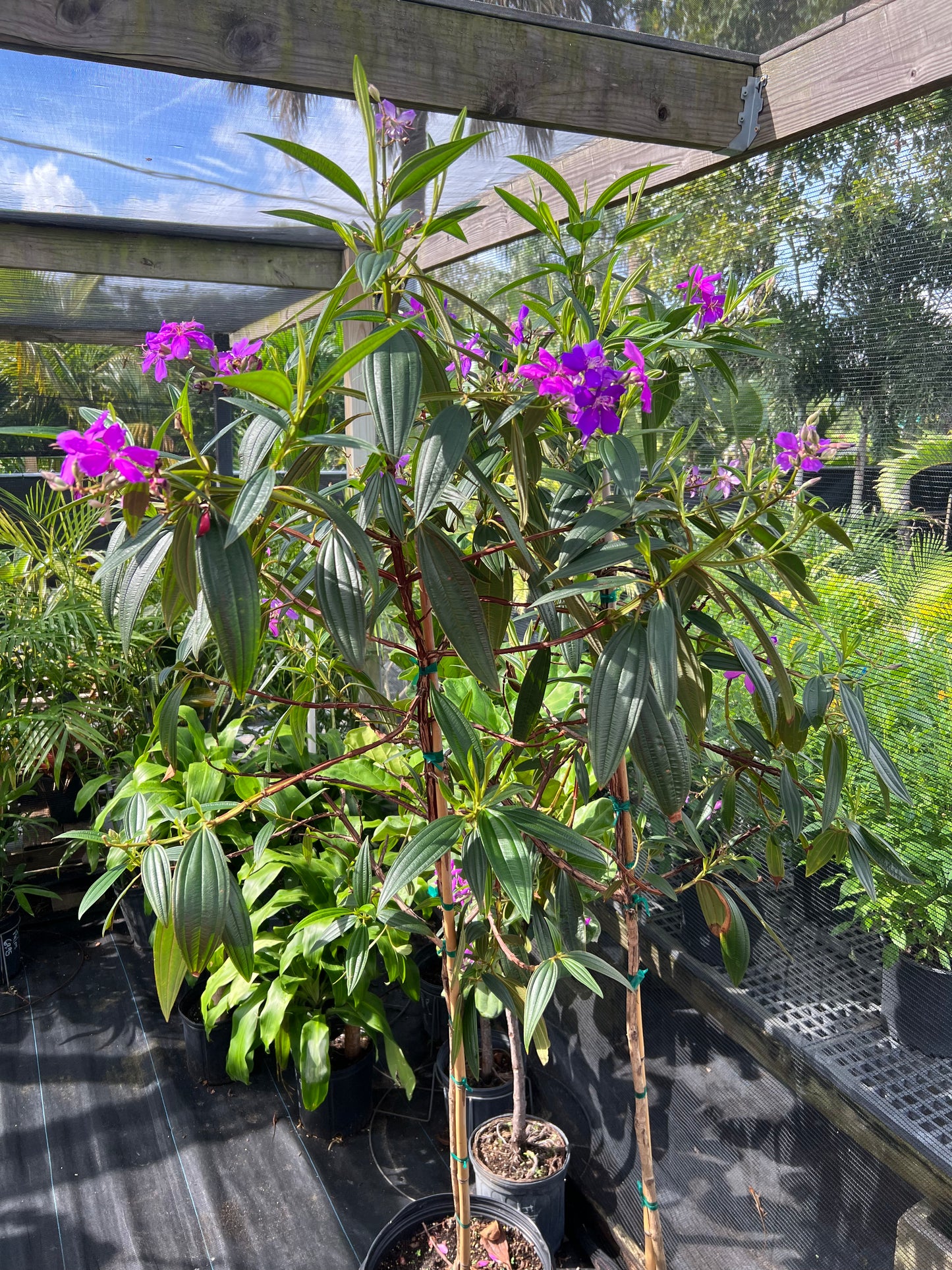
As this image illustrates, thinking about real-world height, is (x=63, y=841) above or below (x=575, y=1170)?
above

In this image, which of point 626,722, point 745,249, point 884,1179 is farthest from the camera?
point 745,249

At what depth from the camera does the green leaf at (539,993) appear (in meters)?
0.85

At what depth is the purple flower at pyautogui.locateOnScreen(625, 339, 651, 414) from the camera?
73cm

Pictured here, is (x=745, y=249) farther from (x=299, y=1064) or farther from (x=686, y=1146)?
(x=299, y=1064)

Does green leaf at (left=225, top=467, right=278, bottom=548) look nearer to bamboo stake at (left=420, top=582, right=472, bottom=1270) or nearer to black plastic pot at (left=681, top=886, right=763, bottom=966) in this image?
bamboo stake at (left=420, top=582, right=472, bottom=1270)

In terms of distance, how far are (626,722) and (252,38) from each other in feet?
3.53

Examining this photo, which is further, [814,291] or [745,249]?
[745,249]

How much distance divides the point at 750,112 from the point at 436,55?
48cm

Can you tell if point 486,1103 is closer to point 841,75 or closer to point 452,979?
point 452,979

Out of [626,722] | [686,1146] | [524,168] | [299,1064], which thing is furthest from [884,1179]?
[524,168]

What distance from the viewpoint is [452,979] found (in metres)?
0.99

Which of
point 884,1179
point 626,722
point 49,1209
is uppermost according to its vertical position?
point 626,722

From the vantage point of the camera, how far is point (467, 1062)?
1463mm

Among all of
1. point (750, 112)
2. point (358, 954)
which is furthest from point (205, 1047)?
point (750, 112)
